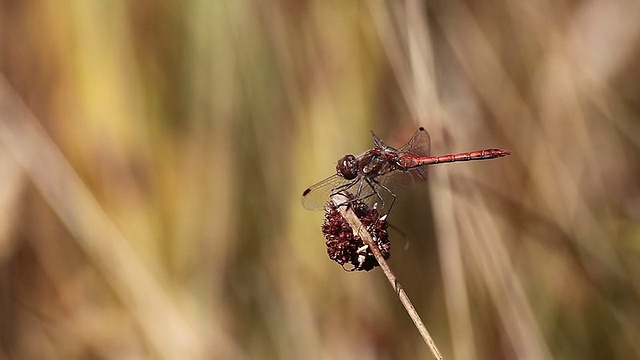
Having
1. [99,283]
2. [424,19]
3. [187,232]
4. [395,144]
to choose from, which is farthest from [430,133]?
[99,283]

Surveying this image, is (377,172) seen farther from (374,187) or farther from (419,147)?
(419,147)

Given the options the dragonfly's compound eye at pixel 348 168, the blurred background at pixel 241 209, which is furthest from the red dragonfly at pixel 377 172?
the blurred background at pixel 241 209

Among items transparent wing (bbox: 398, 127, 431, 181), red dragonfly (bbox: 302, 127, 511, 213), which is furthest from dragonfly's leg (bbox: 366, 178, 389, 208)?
transparent wing (bbox: 398, 127, 431, 181)

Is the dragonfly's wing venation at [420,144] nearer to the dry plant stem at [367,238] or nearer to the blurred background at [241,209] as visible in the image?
the blurred background at [241,209]

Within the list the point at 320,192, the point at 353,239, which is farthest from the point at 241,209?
the point at 353,239

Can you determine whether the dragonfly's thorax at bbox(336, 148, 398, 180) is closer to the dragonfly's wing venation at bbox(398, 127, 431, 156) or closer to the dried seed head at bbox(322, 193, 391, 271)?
the dragonfly's wing venation at bbox(398, 127, 431, 156)

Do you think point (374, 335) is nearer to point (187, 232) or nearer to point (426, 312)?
point (426, 312)
